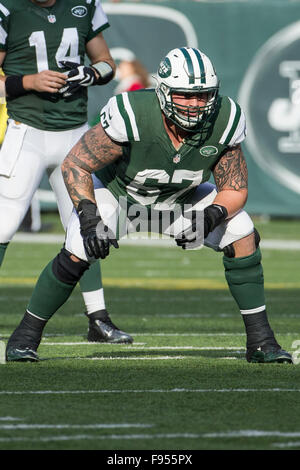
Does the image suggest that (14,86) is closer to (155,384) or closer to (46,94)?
(46,94)

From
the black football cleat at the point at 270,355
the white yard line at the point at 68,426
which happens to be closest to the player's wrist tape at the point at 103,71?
the black football cleat at the point at 270,355

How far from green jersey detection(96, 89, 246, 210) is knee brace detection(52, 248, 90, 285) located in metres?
0.46

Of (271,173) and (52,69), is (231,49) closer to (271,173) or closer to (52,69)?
(271,173)

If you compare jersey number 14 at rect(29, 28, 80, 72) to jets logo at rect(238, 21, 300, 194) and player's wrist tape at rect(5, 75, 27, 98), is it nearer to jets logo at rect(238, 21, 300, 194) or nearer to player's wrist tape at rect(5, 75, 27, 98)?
player's wrist tape at rect(5, 75, 27, 98)

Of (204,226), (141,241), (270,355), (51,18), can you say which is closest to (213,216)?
(204,226)

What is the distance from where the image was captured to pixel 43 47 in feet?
19.6

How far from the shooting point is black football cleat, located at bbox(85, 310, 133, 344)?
594cm

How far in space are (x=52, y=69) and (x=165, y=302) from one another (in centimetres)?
267

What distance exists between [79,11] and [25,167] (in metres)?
0.94

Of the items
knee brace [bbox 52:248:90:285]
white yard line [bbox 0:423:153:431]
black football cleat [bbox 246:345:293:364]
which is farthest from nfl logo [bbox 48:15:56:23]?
white yard line [bbox 0:423:153:431]

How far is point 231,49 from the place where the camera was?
53.2ft

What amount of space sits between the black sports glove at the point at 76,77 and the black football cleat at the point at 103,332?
122 cm

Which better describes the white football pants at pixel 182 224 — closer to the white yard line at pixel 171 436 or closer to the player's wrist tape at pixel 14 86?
the player's wrist tape at pixel 14 86

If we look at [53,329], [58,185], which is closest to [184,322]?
[53,329]
